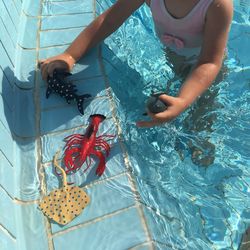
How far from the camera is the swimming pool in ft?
6.45

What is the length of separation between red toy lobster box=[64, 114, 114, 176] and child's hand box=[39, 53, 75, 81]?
495mm

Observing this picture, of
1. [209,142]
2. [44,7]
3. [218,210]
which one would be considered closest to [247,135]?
[209,142]

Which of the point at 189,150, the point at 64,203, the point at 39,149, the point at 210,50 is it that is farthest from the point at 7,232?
the point at 210,50

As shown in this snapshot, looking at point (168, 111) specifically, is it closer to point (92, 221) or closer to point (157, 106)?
point (157, 106)

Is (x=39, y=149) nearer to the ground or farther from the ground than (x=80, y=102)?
nearer to the ground

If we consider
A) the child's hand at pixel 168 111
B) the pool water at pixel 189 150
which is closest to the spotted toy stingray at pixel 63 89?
the pool water at pixel 189 150

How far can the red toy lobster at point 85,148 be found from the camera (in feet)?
7.23

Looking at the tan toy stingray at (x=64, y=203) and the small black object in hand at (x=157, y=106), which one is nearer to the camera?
the tan toy stingray at (x=64, y=203)

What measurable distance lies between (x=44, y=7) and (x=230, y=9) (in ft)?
5.82

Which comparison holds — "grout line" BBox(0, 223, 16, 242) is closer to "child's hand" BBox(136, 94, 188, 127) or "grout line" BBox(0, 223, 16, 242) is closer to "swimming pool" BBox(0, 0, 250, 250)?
"swimming pool" BBox(0, 0, 250, 250)

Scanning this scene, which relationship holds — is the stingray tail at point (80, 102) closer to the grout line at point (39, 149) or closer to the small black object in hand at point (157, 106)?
the grout line at point (39, 149)

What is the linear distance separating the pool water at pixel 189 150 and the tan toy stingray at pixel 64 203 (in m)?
0.31

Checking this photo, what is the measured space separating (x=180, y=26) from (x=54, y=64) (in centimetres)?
85

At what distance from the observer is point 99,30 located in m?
2.85
